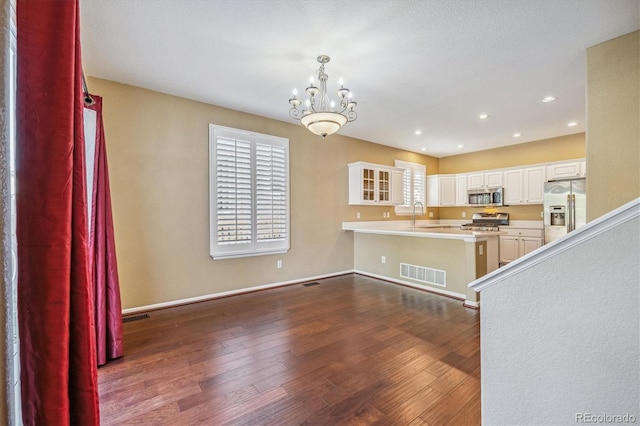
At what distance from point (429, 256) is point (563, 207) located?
2.85 meters

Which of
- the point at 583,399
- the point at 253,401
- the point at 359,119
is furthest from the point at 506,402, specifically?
the point at 359,119

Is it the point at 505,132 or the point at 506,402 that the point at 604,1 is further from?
the point at 505,132

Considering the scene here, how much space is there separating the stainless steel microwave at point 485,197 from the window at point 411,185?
114 centimetres

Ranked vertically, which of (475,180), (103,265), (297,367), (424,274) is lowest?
(297,367)

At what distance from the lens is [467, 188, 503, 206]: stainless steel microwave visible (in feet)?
21.1

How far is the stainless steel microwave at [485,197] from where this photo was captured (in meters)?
6.43

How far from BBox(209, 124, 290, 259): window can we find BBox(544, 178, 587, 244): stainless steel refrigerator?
493 cm

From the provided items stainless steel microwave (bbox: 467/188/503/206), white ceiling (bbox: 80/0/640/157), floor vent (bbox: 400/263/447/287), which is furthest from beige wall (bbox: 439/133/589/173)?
floor vent (bbox: 400/263/447/287)

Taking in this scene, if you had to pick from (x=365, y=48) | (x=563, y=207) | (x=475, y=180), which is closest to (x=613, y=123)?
(x=365, y=48)

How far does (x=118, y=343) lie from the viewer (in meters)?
2.43

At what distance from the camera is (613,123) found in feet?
8.23

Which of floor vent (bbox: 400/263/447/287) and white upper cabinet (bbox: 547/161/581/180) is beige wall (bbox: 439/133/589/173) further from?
Answer: floor vent (bbox: 400/263/447/287)

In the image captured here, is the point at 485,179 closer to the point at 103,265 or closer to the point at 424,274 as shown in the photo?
the point at 424,274

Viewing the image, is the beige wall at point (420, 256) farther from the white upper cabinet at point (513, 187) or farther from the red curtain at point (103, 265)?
the red curtain at point (103, 265)
